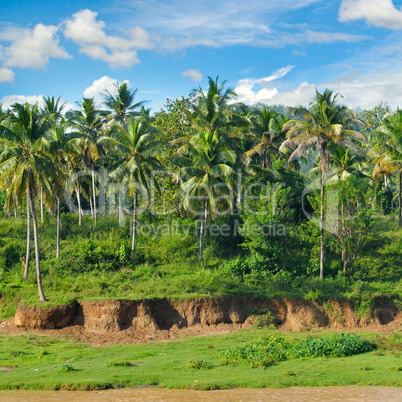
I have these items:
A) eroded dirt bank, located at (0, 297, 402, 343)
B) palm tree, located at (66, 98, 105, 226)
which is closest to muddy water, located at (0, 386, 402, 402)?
eroded dirt bank, located at (0, 297, 402, 343)

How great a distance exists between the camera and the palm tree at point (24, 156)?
25.3 metres

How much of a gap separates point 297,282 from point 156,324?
9208 mm

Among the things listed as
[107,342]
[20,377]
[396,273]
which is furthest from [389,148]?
[20,377]

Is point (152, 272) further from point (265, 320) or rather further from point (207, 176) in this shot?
point (265, 320)

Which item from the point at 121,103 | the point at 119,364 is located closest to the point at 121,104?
the point at 121,103

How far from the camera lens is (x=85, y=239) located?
34.6 meters

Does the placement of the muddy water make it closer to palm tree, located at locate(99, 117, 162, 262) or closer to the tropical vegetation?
the tropical vegetation

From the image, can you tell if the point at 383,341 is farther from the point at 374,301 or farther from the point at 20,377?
the point at 20,377

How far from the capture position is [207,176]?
30.8m

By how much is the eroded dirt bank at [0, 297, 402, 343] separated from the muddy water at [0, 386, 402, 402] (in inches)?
330

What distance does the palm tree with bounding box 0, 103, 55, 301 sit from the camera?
2530cm

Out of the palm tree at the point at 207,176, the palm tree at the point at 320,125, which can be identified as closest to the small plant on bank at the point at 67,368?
the palm tree at the point at 207,176

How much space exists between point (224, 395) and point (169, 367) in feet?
12.7

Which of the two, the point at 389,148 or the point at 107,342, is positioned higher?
the point at 389,148
